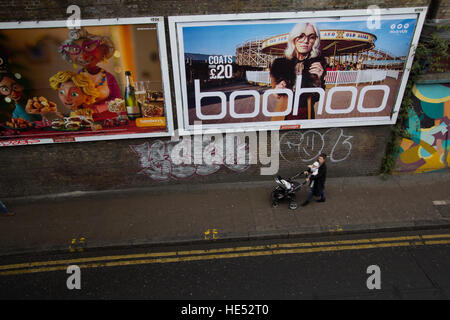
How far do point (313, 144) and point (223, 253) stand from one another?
4.27 meters

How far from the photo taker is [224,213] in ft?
26.3

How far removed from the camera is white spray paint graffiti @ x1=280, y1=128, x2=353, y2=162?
889 cm

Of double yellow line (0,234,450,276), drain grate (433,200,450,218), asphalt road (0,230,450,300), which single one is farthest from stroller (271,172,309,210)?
drain grate (433,200,450,218)

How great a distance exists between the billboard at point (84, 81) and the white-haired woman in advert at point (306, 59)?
10.5ft

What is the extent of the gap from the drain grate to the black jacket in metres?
3.04

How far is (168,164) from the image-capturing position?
8.95m

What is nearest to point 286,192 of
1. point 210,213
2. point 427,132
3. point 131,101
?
point 210,213

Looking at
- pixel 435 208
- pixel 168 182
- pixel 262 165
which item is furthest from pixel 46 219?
pixel 435 208

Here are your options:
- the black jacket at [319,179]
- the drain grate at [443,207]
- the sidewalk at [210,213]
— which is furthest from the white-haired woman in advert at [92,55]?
the drain grate at [443,207]

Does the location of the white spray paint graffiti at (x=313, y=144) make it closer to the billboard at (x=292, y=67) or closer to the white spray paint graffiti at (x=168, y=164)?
the billboard at (x=292, y=67)

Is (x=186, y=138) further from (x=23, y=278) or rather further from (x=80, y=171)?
(x=23, y=278)

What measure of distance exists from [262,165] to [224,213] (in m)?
2.09

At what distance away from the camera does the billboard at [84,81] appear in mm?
7147

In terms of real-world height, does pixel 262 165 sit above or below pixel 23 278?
above
